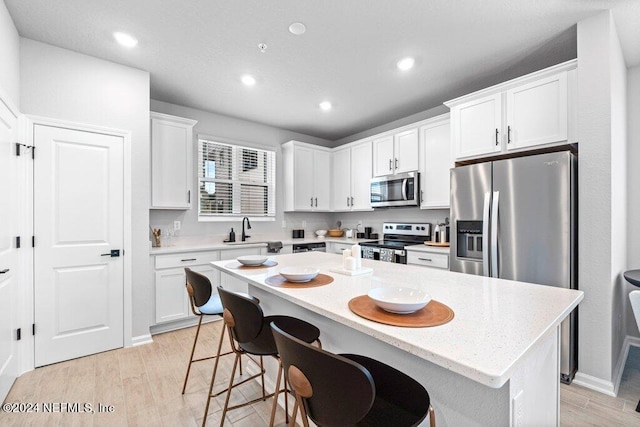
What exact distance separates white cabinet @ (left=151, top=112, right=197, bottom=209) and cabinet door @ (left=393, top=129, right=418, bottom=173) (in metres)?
2.64

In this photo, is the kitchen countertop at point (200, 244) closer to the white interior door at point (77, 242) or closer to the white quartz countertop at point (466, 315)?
the white interior door at point (77, 242)

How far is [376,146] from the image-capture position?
14.2 feet

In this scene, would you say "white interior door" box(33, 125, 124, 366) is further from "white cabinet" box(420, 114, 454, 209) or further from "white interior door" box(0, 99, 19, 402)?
"white cabinet" box(420, 114, 454, 209)

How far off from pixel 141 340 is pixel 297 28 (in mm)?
3194

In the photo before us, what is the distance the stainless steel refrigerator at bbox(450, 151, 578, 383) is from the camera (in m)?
2.21

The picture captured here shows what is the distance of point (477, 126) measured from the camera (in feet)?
9.50

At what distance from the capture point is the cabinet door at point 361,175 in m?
4.46

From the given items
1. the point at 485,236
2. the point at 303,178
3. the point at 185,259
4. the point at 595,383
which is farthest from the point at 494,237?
the point at 185,259

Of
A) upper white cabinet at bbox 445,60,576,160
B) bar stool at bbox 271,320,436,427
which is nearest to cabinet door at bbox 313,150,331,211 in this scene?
upper white cabinet at bbox 445,60,576,160

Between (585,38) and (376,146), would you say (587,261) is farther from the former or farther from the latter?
(376,146)

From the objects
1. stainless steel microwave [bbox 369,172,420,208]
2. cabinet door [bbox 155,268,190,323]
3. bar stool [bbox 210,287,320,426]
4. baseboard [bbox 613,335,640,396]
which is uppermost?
stainless steel microwave [bbox 369,172,420,208]

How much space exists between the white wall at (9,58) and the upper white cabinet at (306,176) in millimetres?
3012

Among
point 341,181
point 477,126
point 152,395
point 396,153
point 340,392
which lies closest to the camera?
point 340,392

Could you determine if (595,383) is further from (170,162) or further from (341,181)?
(170,162)
